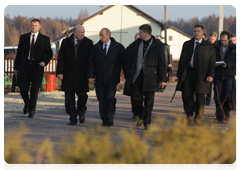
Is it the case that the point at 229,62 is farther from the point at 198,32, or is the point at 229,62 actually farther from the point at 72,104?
the point at 72,104

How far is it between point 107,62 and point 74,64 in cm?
66

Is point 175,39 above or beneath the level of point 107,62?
above

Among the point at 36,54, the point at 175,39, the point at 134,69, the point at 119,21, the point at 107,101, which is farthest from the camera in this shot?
the point at 175,39

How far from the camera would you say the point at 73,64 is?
884cm

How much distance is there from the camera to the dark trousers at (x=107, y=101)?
866cm

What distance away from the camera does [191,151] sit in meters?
3.91

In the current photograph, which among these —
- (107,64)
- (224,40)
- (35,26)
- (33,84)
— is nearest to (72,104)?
(107,64)

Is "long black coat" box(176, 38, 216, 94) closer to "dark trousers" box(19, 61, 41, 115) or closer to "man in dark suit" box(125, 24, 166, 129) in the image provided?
"man in dark suit" box(125, 24, 166, 129)

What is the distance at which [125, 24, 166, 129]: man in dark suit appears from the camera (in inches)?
322

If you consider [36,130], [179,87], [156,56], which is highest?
[156,56]

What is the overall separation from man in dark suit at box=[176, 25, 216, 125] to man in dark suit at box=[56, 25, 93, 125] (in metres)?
1.83

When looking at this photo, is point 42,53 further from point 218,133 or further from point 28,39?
point 218,133
